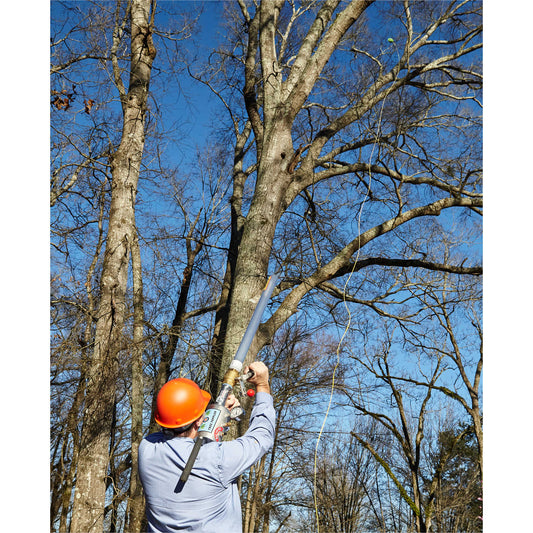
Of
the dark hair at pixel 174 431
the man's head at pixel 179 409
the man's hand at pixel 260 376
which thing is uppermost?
the man's hand at pixel 260 376

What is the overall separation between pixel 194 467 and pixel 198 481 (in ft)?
0.26

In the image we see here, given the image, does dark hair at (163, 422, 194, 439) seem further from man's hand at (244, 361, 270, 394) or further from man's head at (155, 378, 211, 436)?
man's hand at (244, 361, 270, 394)

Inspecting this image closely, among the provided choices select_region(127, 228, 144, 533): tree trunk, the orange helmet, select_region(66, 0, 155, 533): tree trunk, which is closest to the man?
the orange helmet

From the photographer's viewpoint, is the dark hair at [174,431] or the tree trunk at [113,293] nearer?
the dark hair at [174,431]

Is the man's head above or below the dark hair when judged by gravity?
above

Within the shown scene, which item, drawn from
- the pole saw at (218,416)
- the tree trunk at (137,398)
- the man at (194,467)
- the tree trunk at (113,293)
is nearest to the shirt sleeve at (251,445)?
the man at (194,467)

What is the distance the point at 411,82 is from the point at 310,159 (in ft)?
9.57

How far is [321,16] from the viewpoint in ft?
27.7

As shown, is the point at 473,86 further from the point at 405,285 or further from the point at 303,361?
the point at 303,361

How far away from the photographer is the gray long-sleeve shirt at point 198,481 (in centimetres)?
293

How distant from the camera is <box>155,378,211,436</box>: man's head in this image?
3125mm

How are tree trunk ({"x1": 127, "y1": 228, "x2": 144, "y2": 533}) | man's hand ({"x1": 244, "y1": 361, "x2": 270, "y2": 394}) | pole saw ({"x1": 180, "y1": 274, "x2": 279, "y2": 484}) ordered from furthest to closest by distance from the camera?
1. tree trunk ({"x1": 127, "y1": 228, "x2": 144, "y2": 533})
2. man's hand ({"x1": 244, "y1": 361, "x2": 270, "y2": 394})
3. pole saw ({"x1": 180, "y1": 274, "x2": 279, "y2": 484})

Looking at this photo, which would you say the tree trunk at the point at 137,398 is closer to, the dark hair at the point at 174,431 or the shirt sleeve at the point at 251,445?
the dark hair at the point at 174,431

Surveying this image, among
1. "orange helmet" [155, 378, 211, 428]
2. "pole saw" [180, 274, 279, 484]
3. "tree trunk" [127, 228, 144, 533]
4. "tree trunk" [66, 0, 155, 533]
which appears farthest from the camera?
"tree trunk" [127, 228, 144, 533]
